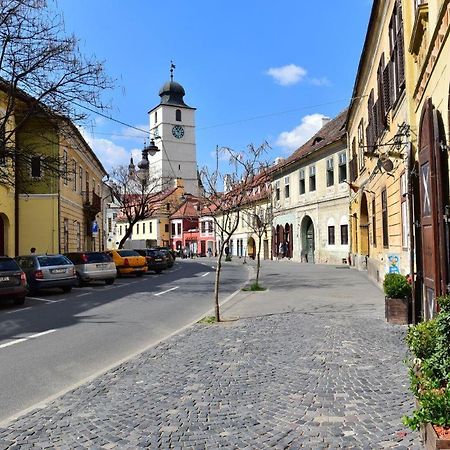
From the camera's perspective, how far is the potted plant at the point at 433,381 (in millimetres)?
3105

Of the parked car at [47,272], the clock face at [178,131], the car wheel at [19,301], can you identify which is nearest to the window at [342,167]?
the parked car at [47,272]

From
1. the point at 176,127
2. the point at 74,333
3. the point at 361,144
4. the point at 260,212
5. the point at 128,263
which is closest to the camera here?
the point at 74,333

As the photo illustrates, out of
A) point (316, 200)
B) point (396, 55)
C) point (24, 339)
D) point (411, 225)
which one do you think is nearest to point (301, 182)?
point (316, 200)

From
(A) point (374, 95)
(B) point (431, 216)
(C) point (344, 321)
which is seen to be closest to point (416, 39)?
(B) point (431, 216)

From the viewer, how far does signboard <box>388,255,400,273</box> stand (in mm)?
13562

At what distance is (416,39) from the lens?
8.80 metres

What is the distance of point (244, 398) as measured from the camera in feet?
17.4

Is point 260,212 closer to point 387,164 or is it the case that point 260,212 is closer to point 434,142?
point 387,164

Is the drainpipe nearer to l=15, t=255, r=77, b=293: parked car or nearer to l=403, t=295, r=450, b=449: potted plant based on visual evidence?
l=403, t=295, r=450, b=449: potted plant

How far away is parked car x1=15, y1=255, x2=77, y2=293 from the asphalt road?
523 millimetres

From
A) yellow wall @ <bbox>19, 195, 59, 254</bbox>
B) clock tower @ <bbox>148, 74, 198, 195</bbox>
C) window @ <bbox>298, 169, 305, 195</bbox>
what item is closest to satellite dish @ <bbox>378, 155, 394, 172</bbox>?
yellow wall @ <bbox>19, 195, 59, 254</bbox>

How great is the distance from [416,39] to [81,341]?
7938 millimetres

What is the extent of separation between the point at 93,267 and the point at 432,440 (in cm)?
2035

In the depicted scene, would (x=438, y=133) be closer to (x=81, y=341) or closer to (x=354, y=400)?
(x=354, y=400)
